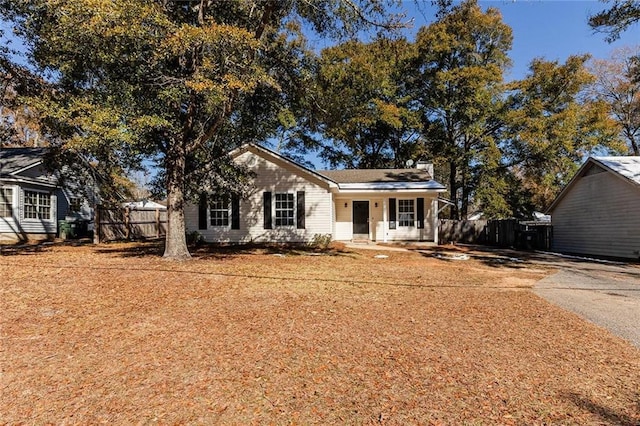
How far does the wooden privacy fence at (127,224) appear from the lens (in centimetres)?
1642

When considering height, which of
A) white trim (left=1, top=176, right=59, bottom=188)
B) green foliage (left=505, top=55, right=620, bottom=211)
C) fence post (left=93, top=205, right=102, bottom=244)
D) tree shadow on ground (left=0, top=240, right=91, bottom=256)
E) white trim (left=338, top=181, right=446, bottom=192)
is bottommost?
tree shadow on ground (left=0, top=240, right=91, bottom=256)

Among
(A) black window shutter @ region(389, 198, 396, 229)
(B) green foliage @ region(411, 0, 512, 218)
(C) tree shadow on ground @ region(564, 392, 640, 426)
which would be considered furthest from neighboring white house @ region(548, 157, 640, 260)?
(C) tree shadow on ground @ region(564, 392, 640, 426)

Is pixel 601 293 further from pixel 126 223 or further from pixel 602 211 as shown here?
pixel 126 223

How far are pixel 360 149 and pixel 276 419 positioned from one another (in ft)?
93.4

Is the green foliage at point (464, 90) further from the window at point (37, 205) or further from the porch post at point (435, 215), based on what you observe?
the window at point (37, 205)

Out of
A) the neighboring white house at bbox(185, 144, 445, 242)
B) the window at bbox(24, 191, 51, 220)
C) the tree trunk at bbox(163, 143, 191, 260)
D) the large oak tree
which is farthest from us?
the window at bbox(24, 191, 51, 220)

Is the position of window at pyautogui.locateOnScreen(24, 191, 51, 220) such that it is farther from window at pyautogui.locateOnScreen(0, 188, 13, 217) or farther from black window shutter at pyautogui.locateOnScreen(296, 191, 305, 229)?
black window shutter at pyautogui.locateOnScreen(296, 191, 305, 229)

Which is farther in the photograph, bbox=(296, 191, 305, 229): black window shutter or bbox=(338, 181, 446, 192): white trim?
bbox=(338, 181, 446, 192): white trim

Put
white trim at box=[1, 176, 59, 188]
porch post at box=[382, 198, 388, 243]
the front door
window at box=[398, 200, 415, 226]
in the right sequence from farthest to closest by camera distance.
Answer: the front door
window at box=[398, 200, 415, 226]
porch post at box=[382, 198, 388, 243]
white trim at box=[1, 176, 59, 188]

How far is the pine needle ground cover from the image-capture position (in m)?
2.90

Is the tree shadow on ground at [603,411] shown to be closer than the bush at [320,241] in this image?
Yes

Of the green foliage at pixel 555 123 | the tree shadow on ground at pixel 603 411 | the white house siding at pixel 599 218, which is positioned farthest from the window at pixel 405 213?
the tree shadow on ground at pixel 603 411

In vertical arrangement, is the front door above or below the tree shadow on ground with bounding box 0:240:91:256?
above

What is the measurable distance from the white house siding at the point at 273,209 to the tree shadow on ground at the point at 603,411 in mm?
13707
